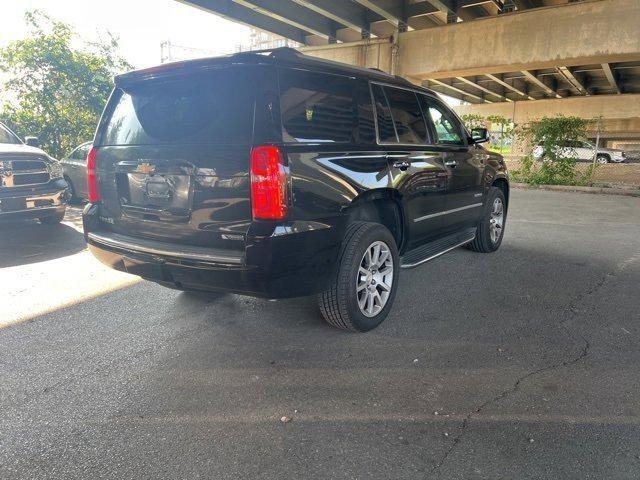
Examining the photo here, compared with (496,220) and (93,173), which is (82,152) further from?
(496,220)

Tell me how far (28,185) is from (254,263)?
5.71 meters

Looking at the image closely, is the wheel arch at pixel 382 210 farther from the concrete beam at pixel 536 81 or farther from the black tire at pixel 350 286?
the concrete beam at pixel 536 81

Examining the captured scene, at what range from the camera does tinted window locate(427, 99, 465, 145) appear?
493cm

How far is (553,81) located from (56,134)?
86.9 feet

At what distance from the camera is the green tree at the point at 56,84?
37.0ft

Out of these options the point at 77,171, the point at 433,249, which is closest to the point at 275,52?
the point at 433,249

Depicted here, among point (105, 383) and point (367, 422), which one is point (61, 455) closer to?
point (105, 383)

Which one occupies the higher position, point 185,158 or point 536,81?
point 536,81

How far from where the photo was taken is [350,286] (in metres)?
3.54

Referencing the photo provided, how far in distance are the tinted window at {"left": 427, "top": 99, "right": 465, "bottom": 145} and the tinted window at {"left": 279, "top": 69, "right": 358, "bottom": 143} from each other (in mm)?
1492

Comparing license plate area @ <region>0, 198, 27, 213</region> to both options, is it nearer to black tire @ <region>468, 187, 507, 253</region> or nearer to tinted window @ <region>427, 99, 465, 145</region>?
tinted window @ <region>427, 99, 465, 145</region>

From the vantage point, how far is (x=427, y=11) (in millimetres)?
13430

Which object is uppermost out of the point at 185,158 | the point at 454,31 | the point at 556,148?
the point at 454,31

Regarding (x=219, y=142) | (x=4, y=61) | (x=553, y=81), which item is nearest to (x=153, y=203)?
(x=219, y=142)
